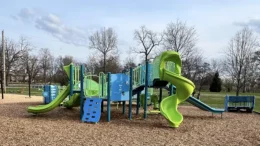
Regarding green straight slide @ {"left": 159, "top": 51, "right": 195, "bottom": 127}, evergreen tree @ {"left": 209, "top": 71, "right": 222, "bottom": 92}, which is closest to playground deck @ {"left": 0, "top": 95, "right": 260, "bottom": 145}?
green straight slide @ {"left": 159, "top": 51, "right": 195, "bottom": 127}

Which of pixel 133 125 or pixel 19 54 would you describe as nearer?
pixel 133 125

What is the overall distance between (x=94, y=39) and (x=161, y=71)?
3012 cm

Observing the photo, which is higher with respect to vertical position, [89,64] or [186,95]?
[89,64]

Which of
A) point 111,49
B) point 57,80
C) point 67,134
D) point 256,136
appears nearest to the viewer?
point 67,134

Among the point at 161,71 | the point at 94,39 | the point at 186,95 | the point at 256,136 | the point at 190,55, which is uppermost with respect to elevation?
the point at 94,39

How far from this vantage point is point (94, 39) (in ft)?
126

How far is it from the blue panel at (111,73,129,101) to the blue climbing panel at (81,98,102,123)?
0.72 metres

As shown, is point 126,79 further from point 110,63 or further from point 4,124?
point 110,63

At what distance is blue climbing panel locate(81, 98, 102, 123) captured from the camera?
9702 millimetres

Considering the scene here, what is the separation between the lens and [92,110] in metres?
9.91

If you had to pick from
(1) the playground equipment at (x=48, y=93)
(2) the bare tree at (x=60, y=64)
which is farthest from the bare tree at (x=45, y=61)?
(1) the playground equipment at (x=48, y=93)

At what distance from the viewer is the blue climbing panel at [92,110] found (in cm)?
970

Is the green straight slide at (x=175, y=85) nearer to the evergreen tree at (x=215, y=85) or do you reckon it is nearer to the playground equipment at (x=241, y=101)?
the playground equipment at (x=241, y=101)

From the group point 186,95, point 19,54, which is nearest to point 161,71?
point 186,95
